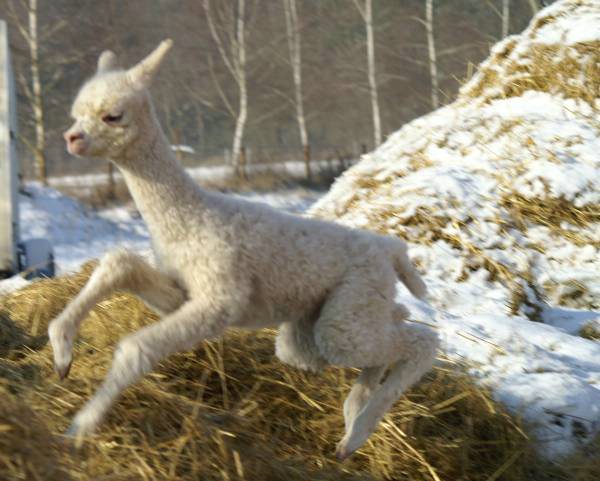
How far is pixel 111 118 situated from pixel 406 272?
137 centimetres

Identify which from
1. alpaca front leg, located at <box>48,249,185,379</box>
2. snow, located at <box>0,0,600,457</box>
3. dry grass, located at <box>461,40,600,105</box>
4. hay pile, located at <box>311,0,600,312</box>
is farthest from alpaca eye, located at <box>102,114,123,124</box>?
dry grass, located at <box>461,40,600,105</box>

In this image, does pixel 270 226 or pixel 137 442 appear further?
pixel 270 226

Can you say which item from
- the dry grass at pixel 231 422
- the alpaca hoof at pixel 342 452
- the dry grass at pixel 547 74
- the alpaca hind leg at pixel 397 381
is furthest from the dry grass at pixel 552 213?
the alpaca hoof at pixel 342 452

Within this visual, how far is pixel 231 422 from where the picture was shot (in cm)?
326

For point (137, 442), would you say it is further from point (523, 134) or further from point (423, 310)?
point (523, 134)

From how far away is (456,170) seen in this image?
21.1 ft

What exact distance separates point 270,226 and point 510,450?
150cm

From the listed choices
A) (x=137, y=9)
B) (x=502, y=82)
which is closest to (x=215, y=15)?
(x=137, y=9)

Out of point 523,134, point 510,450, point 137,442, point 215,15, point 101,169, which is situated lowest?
point 101,169

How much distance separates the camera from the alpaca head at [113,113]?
2.79 meters

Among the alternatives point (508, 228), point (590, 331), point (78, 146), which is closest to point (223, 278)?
point (78, 146)

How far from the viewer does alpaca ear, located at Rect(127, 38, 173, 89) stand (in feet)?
9.46

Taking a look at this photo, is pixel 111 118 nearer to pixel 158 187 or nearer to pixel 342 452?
pixel 158 187

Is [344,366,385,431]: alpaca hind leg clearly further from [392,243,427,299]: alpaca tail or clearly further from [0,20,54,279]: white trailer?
[0,20,54,279]: white trailer
